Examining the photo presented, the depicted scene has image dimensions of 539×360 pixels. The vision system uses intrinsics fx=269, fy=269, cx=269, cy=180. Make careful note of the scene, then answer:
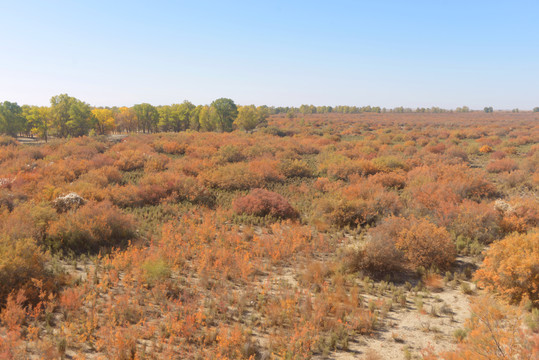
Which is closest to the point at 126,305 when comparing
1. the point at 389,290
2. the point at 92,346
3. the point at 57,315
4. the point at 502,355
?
the point at 92,346

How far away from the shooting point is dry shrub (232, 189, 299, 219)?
1219 cm

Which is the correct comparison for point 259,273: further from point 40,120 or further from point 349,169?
point 40,120

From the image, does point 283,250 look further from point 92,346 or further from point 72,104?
point 72,104

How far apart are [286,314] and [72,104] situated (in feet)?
181

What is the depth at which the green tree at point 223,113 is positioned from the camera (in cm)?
5678

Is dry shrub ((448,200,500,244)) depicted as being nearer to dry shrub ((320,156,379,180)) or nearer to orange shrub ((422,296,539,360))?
orange shrub ((422,296,539,360))

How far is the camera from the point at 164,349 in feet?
16.2

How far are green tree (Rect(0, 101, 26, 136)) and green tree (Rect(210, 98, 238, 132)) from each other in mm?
34445

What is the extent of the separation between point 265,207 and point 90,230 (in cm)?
677

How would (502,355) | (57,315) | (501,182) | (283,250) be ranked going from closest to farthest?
(502,355) → (57,315) → (283,250) → (501,182)

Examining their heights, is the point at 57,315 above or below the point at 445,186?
below

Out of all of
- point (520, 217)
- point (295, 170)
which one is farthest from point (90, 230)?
point (520, 217)

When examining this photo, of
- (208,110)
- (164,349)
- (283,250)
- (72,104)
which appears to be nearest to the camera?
(164,349)

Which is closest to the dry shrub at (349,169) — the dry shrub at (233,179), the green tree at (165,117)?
the dry shrub at (233,179)
